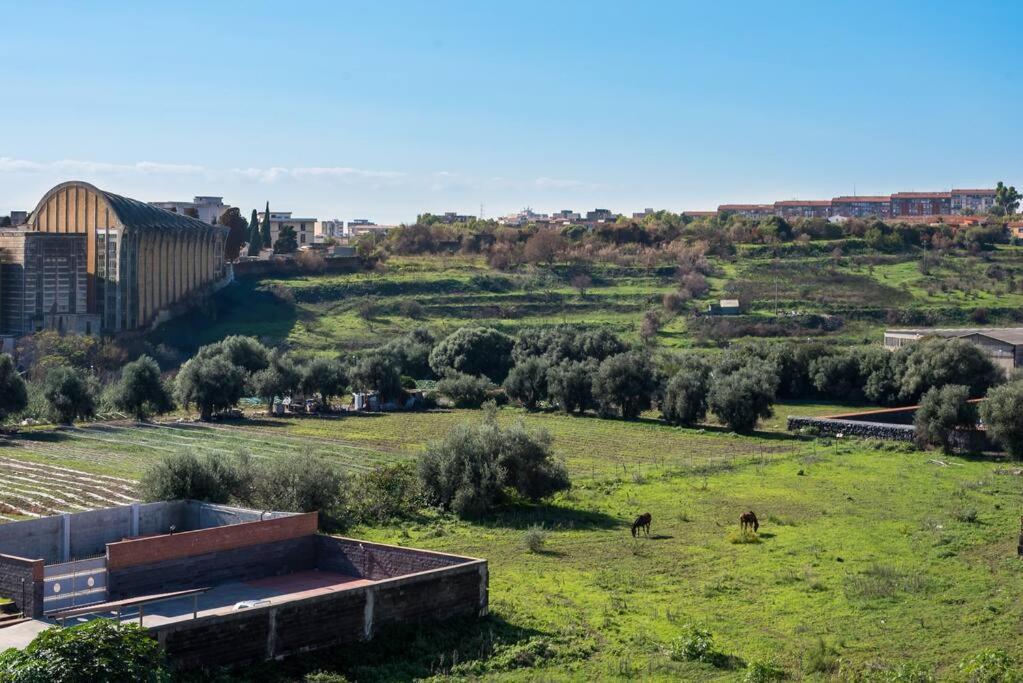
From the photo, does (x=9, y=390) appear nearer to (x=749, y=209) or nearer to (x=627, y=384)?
(x=627, y=384)

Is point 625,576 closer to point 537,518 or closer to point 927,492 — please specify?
point 537,518

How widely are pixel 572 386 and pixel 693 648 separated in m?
39.1

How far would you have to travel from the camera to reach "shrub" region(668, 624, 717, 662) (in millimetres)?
20484

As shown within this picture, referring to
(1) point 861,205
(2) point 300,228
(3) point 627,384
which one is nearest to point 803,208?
(1) point 861,205

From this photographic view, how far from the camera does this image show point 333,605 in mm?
20562

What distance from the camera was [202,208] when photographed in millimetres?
111688

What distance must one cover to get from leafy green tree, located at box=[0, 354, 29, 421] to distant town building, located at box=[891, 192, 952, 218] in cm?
15069

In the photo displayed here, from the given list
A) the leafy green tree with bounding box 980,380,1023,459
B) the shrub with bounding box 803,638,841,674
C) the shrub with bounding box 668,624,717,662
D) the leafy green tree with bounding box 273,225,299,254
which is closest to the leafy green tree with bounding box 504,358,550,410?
the leafy green tree with bounding box 980,380,1023,459

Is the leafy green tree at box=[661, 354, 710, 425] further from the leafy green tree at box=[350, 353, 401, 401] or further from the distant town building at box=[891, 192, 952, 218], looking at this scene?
the distant town building at box=[891, 192, 952, 218]

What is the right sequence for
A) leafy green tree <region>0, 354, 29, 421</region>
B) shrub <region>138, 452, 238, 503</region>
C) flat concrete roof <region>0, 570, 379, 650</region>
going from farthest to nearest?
leafy green tree <region>0, 354, 29, 421</region> < shrub <region>138, 452, 238, 503</region> < flat concrete roof <region>0, 570, 379, 650</region>

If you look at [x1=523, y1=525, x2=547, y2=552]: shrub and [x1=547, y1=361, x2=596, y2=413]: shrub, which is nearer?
[x1=523, y1=525, x2=547, y2=552]: shrub

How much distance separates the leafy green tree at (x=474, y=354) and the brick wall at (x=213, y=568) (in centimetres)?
4410

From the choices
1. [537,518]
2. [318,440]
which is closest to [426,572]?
[537,518]

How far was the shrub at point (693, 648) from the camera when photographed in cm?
2048
